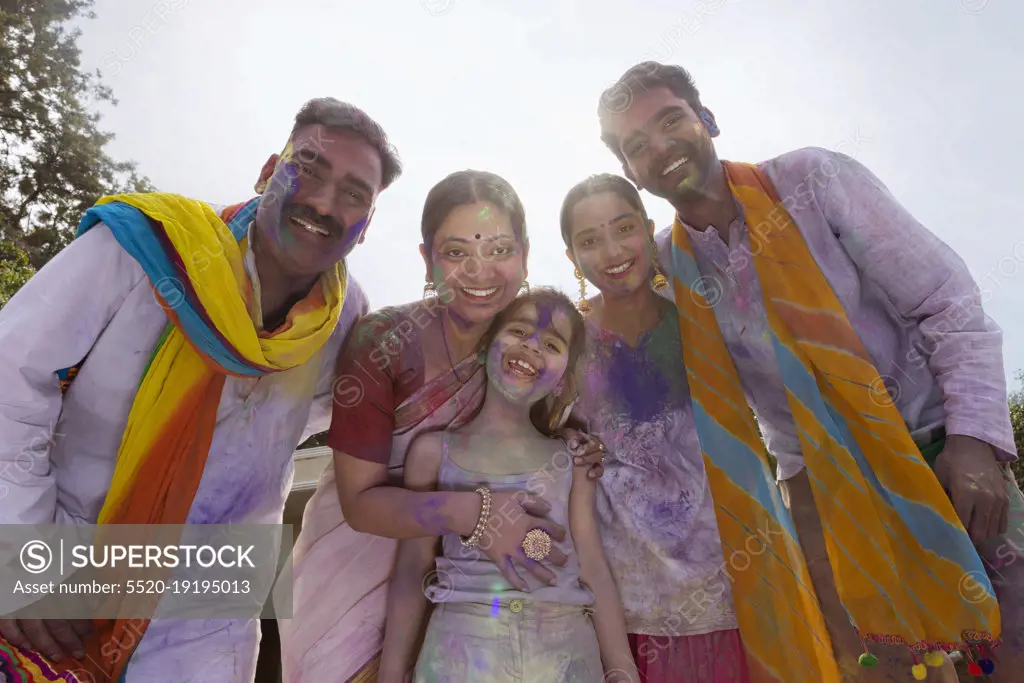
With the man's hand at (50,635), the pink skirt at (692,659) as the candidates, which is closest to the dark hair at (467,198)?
the pink skirt at (692,659)

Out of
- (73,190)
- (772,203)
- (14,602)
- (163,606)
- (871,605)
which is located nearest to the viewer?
(14,602)

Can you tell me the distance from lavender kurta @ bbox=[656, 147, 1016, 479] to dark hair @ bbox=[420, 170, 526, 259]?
97 cm

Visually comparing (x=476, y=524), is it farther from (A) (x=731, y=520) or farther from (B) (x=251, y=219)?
(B) (x=251, y=219)

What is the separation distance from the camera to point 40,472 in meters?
2.01

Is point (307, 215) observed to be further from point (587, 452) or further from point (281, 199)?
point (587, 452)

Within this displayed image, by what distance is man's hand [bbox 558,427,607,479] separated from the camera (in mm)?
2393

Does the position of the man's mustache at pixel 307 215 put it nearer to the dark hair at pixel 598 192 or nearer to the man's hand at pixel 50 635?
the dark hair at pixel 598 192

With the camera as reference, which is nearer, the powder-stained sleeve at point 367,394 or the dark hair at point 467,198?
the powder-stained sleeve at point 367,394

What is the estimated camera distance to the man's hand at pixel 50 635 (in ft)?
6.16

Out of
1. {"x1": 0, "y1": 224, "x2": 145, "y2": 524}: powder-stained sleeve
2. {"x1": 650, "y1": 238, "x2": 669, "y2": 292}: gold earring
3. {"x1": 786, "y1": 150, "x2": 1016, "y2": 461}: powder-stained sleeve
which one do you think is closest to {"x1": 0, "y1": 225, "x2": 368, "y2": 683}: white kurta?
{"x1": 0, "y1": 224, "x2": 145, "y2": 524}: powder-stained sleeve

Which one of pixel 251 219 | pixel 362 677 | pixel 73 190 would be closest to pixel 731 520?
pixel 362 677

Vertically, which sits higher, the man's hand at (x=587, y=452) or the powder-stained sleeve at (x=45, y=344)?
the powder-stained sleeve at (x=45, y=344)

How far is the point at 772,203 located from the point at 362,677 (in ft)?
9.32

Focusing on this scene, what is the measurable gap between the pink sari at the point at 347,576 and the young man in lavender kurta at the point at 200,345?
0.19 m
